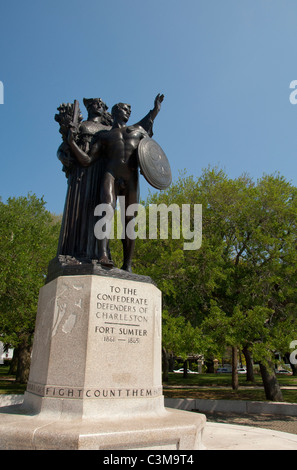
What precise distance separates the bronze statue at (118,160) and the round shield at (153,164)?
244mm

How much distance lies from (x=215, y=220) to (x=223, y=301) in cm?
385

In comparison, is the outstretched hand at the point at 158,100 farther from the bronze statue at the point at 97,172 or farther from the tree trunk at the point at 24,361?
the tree trunk at the point at 24,361

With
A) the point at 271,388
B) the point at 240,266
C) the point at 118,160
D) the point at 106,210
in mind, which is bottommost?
the point at 271,388

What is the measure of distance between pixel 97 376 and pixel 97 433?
0.99m

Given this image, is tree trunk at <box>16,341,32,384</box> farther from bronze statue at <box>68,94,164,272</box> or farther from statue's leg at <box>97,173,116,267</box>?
statue's leg at <box>97,173,116,267</box>

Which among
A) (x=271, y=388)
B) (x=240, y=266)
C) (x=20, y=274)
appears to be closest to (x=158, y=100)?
(x=240, y=266)

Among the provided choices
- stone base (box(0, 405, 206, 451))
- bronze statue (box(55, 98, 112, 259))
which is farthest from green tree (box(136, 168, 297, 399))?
stone base (box(0, 405, 206, 451))

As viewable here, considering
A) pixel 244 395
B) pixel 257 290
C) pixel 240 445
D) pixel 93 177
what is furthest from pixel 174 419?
pixel 244 395

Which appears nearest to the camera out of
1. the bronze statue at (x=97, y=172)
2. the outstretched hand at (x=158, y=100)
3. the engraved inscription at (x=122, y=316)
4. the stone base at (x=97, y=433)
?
the stone base at (x=97, y=433)

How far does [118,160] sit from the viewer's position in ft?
21.0

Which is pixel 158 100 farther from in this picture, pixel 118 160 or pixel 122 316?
pixel 122 316

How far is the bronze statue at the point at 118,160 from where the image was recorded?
20.7 ft

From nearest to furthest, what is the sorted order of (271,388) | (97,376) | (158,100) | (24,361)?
(97,376), (158,100), (271,388), (24,361)

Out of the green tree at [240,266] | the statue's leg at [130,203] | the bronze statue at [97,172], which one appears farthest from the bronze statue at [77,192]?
the green tree at [240,266]
